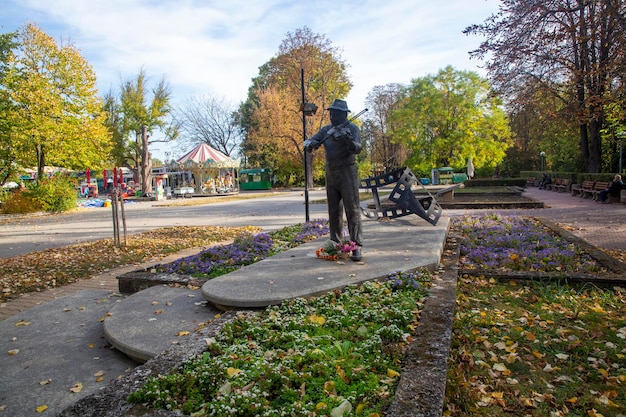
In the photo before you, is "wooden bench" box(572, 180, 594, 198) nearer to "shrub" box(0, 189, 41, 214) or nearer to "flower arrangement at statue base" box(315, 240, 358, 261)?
"flower arrangement at statue base" box(315, 240, 358, 261)

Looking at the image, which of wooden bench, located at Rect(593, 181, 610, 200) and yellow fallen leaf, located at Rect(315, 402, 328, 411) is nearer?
yellow fallen leaf, located at Rect(315, 402, 328, 411)

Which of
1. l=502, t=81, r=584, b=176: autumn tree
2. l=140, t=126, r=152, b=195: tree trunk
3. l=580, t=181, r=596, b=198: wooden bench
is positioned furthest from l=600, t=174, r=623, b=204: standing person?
l=140, t=126, r=152, b=195: tree trunk

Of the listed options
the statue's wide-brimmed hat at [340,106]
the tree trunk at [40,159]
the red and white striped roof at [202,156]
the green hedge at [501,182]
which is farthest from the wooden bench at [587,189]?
the red and white striped roof at [202,156]

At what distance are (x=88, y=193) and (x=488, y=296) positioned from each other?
47.5 m

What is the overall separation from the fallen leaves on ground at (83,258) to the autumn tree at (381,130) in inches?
1729

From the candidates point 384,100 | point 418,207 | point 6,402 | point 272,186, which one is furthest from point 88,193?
point 6,402

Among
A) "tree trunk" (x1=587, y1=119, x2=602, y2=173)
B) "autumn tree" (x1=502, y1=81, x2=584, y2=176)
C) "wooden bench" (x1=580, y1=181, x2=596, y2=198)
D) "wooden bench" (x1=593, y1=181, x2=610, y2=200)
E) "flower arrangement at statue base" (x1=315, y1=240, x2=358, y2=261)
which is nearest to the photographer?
"flower arrangement at statue base" (x1=315, y1=240, x2=358, y2=261)

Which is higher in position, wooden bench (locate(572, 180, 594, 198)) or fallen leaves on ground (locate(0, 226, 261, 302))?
wooden bench (locate(572, 180, 594, 198))

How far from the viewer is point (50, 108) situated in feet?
74.6

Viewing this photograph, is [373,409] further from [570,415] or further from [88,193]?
[88,193]

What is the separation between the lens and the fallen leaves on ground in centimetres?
666

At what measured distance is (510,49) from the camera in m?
10.2

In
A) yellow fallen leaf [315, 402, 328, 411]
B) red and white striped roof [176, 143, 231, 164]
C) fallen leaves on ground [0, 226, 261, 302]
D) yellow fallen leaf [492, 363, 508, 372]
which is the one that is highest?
red and white striped roof [176, 143, 231, 164]

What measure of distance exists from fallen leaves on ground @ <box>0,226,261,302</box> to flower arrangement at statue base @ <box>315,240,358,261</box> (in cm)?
410
